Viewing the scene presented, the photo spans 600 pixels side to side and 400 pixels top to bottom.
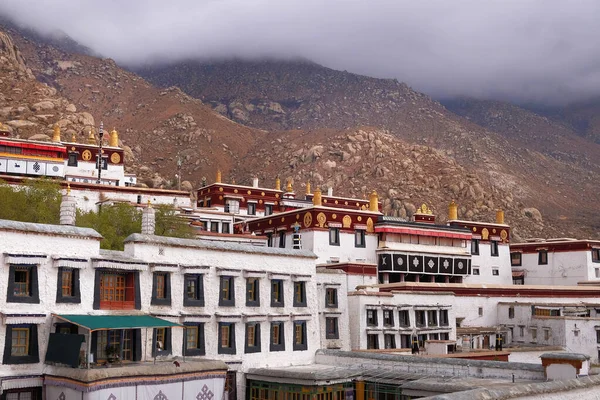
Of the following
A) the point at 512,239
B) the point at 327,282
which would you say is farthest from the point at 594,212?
the point at 327,282

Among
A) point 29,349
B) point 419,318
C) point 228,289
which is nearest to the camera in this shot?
point 29,349

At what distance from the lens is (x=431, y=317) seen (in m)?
50.3

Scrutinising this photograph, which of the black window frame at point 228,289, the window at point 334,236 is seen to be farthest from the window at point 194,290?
the window at point 334,236

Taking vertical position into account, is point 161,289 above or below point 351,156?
below

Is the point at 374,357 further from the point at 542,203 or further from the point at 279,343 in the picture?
the point at 542,203

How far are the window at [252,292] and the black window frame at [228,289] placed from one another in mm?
996

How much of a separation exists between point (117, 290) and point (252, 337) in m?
8.16

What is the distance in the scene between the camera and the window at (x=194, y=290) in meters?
33.3

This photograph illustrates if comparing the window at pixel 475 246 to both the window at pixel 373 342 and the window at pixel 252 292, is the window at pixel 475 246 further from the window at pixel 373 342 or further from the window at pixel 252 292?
the window at pixel 252 292

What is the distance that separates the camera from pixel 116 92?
18200 cm

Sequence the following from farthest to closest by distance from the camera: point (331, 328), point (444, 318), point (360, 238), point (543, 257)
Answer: point (543, 257) → point (360, 238) → point (444, 318) → point (331, 328)

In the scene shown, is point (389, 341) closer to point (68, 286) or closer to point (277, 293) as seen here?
point (277, 293)

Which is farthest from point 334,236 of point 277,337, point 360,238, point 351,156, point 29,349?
point 351,156

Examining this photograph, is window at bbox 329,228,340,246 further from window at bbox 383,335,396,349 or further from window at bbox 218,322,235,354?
window at bbox 218,322,235,354
